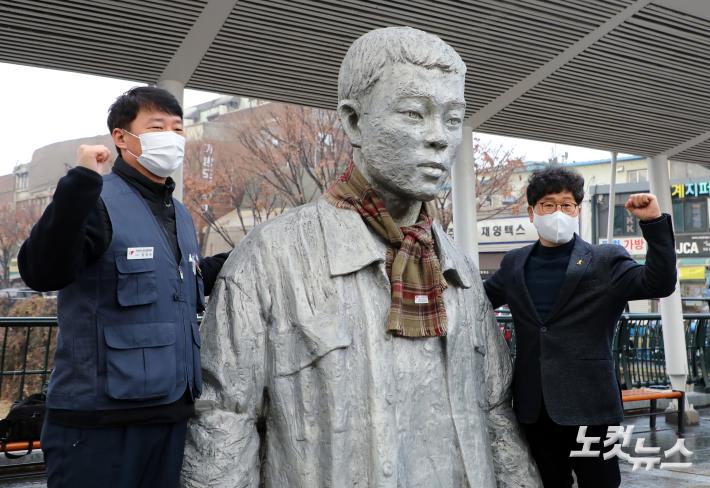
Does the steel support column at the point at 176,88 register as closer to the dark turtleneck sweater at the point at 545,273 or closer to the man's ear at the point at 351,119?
the dark turtleneck sweater at the point at 545,273

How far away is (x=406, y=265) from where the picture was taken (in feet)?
6.59

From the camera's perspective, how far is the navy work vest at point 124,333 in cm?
192

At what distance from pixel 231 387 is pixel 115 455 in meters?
0.35

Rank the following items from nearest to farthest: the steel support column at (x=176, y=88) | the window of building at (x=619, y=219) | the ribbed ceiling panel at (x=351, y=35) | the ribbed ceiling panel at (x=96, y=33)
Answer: the ribbed ceiling panel at (x=96, y=33), the ribbed ceiling panel at (x=351, y=35), the steel support column at (x=176, y=88), the window of building at (x=619, y=219)

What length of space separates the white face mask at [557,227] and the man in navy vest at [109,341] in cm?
172

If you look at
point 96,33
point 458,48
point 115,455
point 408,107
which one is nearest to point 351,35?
point 458,48

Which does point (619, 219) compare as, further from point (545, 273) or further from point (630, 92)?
point (545, 273)

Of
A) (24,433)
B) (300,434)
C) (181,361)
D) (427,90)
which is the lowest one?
(24,433)

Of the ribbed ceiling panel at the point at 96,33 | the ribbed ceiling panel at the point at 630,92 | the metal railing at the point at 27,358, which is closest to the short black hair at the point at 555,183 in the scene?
the ribbed ceiling panel at the point at 96,33

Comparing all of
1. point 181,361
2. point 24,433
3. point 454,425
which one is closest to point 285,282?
point 181,361

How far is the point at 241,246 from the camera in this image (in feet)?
6.76

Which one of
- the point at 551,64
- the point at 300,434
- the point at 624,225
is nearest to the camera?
the point at 300,434

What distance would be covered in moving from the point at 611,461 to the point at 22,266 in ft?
7.98

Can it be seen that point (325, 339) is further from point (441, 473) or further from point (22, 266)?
point (22, 266)
